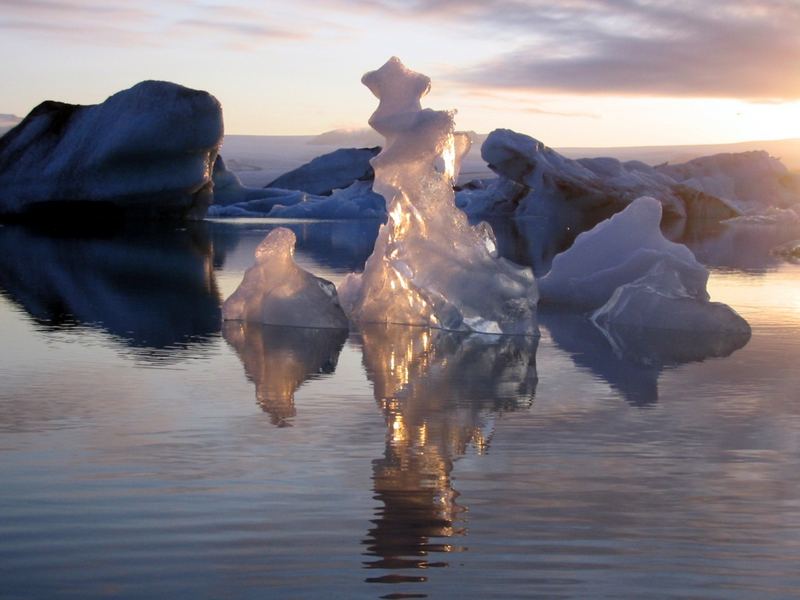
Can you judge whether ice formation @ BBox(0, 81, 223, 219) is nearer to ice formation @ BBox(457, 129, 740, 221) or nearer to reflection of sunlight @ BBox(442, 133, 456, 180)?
ice formation @ BBox(457, 129, 740, 221)

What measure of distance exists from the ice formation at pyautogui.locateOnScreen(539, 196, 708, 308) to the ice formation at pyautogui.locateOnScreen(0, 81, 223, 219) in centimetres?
1728

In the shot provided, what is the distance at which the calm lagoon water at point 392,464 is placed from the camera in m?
2.63

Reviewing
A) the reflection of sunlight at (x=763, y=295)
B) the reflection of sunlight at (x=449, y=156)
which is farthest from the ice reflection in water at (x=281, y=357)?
the reflection of sunlight at (x=763, y=295)

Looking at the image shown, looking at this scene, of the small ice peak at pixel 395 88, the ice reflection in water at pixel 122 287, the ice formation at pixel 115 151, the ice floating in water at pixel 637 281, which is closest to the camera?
the ice reflection in water at pixel 122 287

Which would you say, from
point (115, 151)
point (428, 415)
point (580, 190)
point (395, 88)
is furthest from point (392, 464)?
point (580, 190)

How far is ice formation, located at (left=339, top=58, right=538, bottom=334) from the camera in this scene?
7059 mm

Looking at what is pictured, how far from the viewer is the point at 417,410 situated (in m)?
4.60

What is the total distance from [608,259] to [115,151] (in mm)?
17943

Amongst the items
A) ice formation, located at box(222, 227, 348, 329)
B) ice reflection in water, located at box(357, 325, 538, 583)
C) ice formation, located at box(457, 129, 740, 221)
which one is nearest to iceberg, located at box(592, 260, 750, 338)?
ice reflection in water, located at box(357, 325, 538, 583)

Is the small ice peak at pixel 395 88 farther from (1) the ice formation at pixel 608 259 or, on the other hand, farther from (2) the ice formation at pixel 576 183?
(2) the ice formation at pixel 576 183

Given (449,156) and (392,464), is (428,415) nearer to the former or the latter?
(392,464)

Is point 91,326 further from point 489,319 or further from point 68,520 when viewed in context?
point 68,520

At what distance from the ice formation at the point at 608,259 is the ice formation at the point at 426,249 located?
60.1 inches

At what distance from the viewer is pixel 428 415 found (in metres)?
4.50
